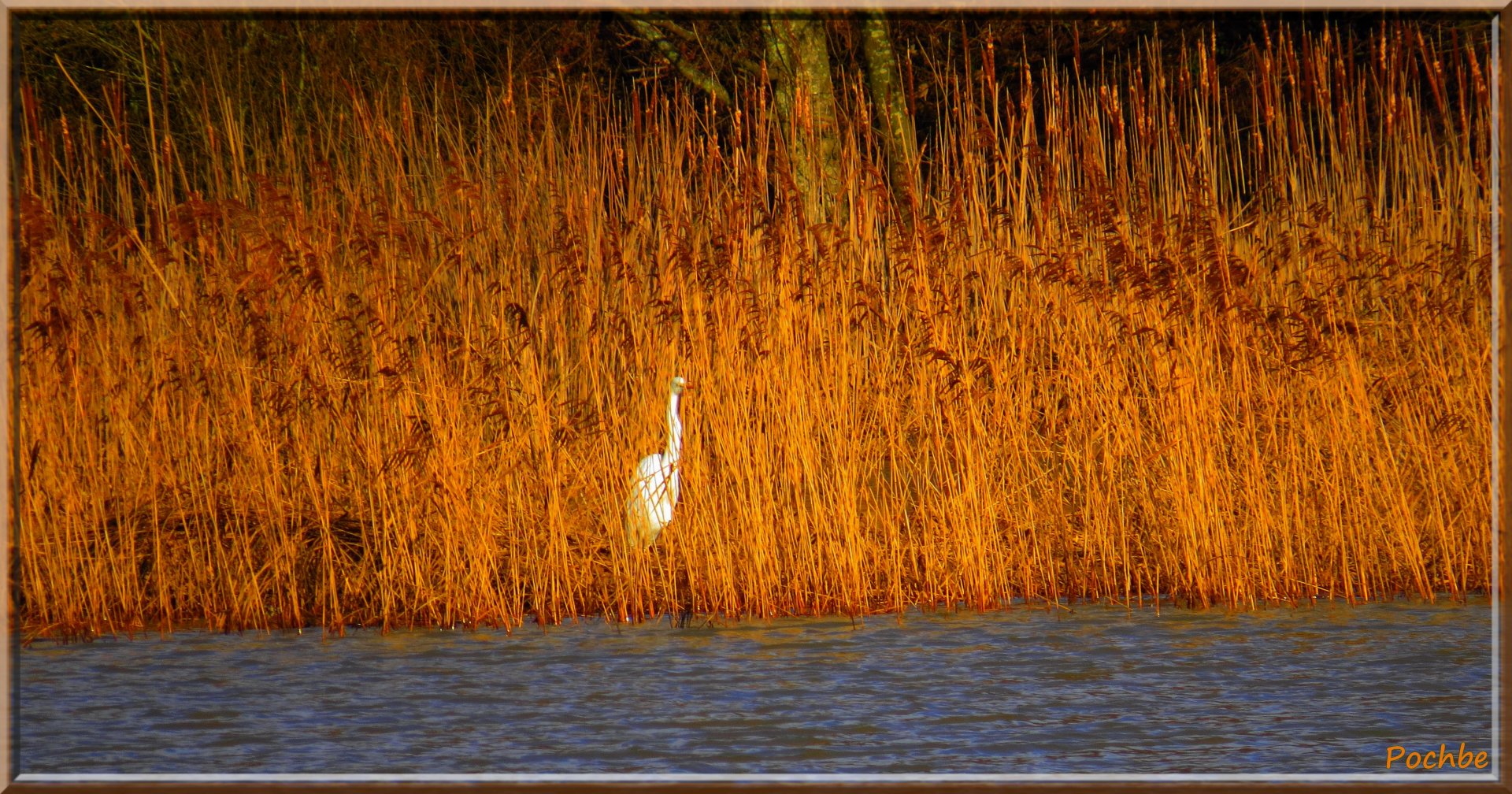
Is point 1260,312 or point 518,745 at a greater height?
point 1260,312

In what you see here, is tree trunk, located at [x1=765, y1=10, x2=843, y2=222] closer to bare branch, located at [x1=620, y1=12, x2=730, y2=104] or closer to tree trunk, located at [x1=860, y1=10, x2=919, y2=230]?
tree trunk, located at [x1=860, y1=10, x2=919, y2=230]

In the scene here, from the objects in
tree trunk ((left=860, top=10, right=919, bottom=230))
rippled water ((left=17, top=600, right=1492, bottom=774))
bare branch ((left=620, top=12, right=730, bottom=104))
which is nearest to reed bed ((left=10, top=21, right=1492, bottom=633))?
rippled water ((left=17, top=600, right=1492, bottom=774))

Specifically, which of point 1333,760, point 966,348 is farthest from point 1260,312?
point 1333,760

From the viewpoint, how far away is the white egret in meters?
4.08

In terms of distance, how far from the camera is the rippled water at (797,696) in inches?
120

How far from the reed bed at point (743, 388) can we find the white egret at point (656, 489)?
5 centimetres

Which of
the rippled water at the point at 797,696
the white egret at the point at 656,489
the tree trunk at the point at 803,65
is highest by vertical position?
the tree trunk at the point at 803,65

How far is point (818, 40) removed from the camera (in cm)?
723

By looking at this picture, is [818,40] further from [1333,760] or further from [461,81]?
[1333,760]

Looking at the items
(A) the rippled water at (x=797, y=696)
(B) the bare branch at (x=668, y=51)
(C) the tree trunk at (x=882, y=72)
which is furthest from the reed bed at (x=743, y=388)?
(B) the bare branch at (x=668, y=51)

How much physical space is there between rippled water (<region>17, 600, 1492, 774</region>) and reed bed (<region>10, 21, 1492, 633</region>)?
0.16 metres

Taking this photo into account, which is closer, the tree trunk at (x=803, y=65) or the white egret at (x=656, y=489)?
the white egret at (x=656, y=489)

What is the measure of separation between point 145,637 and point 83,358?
0.75 metres

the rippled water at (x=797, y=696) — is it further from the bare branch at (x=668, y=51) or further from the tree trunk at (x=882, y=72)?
the bare branch at (x=668, y=51)
